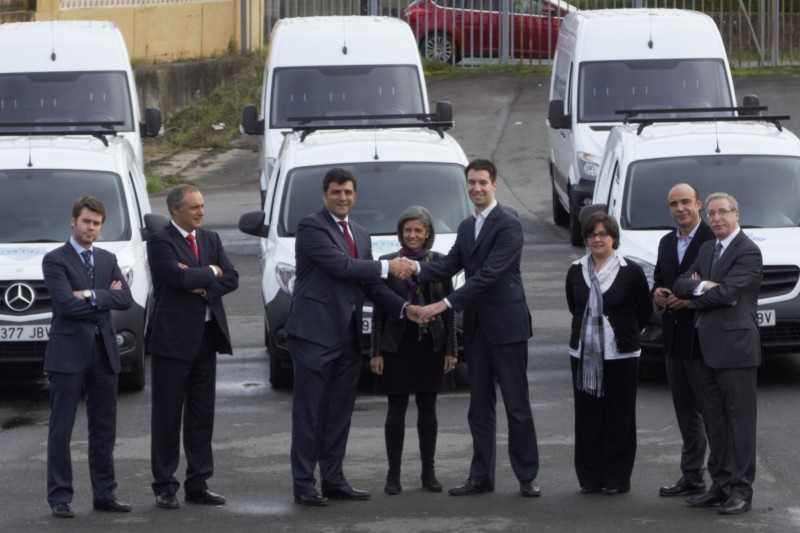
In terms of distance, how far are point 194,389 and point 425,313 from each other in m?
1.41

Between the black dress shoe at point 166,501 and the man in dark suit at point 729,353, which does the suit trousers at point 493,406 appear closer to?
the man in dark suit at point 729,353

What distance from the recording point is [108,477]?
9336 mm

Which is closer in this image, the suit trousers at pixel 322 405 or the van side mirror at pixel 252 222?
the suit trousers at pixel 322 405

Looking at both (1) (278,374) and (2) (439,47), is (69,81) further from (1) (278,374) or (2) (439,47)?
(2) (439,47)

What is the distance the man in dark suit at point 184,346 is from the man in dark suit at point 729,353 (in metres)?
2.73

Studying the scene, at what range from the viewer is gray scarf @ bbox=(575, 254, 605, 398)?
9.53 m

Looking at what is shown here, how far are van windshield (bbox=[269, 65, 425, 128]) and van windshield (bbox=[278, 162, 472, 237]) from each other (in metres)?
5.23

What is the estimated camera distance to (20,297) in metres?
12.4

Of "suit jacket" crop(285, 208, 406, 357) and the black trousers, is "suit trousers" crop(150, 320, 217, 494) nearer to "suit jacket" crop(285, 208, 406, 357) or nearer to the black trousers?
"suit jacket" crop(285, 208, 406, 357)

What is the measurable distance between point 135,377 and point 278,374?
110cm

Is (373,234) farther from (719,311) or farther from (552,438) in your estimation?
(719,311)

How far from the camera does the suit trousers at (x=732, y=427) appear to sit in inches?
359

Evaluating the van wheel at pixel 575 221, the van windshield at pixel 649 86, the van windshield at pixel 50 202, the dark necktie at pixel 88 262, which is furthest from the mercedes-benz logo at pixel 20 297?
the van windshield at pixel 649 86

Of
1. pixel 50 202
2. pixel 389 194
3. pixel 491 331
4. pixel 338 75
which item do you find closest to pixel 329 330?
pixel 491 331
